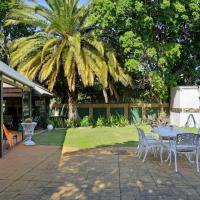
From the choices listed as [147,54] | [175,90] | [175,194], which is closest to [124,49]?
[147,54]

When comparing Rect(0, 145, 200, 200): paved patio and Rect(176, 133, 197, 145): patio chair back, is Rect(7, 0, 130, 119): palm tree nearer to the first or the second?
Rect(0, 145, 200, 200): paved patio

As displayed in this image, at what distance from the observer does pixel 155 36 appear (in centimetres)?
2422

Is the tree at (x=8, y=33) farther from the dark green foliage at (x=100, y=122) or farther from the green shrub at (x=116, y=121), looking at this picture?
the green shrub at (x=116, y=121)

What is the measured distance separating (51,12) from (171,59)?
25.6 feet

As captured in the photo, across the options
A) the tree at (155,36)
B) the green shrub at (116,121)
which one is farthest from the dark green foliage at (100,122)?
the tree at (155,36)

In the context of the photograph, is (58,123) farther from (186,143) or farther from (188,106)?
(186,143)

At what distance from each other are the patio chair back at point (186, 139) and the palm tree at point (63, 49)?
1298cm

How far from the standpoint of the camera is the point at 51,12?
2405cm

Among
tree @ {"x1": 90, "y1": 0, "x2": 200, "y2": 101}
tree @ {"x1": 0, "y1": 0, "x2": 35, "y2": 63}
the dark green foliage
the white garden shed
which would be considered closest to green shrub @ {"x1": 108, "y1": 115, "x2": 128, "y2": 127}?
the dark green foliage

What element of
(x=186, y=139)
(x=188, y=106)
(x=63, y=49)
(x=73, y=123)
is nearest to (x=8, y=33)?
(x=63, y=49)

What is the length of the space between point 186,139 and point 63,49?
14.8m

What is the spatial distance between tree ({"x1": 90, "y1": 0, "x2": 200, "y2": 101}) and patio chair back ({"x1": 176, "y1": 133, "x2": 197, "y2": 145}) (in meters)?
13.1

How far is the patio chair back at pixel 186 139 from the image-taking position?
31.2ft

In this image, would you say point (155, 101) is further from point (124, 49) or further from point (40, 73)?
point (40, 73)
